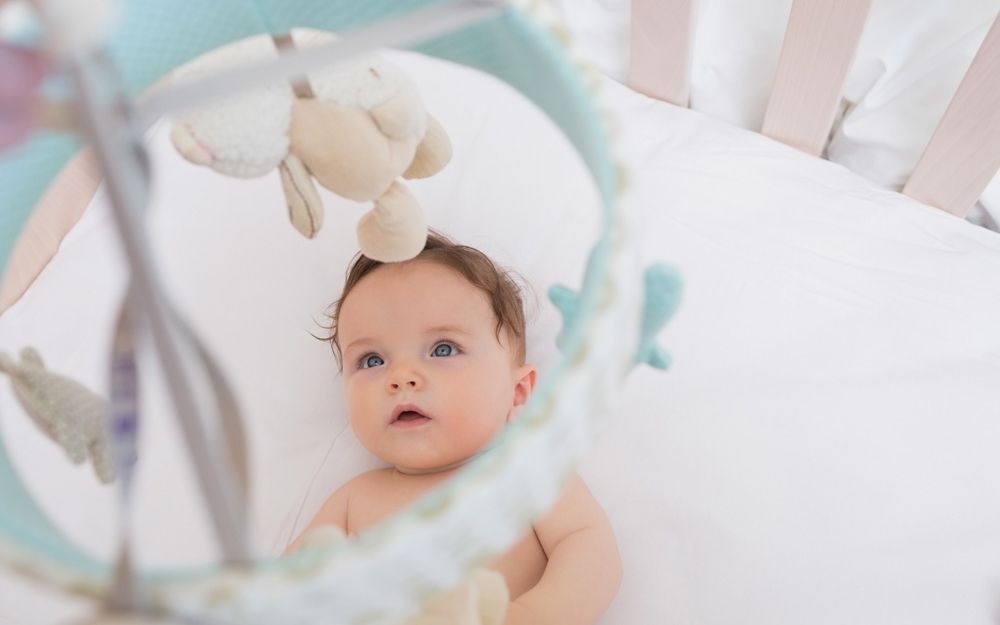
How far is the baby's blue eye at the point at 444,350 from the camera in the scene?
0.85m

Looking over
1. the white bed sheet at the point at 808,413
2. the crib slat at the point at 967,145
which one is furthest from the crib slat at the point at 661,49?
the crib slat at the point at 967,145

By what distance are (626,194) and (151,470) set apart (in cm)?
71

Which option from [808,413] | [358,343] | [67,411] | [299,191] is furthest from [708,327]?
[67,411]

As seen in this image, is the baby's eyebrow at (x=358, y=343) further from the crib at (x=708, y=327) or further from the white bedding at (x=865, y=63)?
the white bedding at (x=865, y=63)

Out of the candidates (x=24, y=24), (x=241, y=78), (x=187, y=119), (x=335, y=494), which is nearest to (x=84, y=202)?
(x=335, y=494)

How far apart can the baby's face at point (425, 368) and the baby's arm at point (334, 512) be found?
58mm

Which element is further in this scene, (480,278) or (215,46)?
(480,278)

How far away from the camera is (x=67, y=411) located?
479 millimetres

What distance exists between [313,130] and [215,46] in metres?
0.09

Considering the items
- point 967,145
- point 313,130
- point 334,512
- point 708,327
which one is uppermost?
point 313,130

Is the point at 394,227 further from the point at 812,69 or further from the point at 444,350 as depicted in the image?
the point at 812,69

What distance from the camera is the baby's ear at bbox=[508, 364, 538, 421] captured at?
34.5 inches

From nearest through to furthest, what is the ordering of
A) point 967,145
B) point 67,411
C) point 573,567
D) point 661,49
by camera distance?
1. point 67,411
2. point 573,567
3. point 967,145
4. point 661,49

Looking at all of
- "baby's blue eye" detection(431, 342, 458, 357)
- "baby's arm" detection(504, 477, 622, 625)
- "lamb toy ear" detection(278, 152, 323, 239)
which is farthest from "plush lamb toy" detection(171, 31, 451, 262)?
"baby's arm" detection(504, 477, 622, 625)
